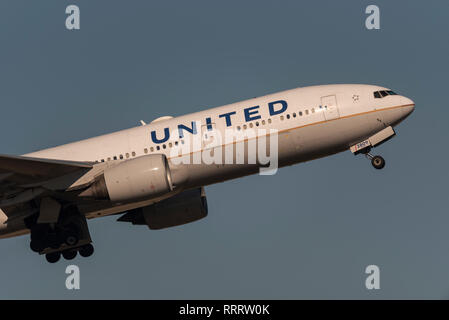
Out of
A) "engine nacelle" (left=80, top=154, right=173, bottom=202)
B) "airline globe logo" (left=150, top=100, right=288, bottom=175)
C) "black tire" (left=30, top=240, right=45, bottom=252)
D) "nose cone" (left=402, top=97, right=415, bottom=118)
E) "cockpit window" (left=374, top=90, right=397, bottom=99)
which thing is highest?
"cockpit window" (left=374, top=90, right=397, bottom=99)

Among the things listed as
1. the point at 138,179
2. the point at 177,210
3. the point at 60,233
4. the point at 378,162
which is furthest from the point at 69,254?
the point at 378,162

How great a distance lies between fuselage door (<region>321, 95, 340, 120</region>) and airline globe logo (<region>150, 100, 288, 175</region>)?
1.74 meters

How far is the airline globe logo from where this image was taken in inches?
1291

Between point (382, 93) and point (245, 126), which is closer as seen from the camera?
point (245, 126)

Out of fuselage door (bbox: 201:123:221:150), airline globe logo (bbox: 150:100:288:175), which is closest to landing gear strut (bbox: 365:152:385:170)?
airline globe logo (bbox: 150:100:288:175)

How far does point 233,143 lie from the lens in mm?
32781

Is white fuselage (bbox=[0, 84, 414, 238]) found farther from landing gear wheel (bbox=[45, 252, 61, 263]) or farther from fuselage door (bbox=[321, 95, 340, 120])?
landing gear wheel (bbox=[45, 252, 61, 263])

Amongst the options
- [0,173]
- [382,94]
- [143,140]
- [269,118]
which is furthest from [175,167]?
[382,94]

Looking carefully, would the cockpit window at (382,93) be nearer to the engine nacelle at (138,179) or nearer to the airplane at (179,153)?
the airplane at (179,153)

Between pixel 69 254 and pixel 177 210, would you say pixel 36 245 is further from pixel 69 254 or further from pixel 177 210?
pixel 177 210

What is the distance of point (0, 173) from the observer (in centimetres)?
3203

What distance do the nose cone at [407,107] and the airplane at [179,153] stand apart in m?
0.04

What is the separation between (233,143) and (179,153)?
241 centimetres

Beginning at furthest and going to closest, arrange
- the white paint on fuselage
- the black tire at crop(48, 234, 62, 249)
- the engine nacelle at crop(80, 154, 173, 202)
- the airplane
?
1. the black tire at crop(48, 234, 62, 249)
2. the white paint on fuselage
3. the airplane
4. the engine nacelle at crop(80, 154, 173, 202)
